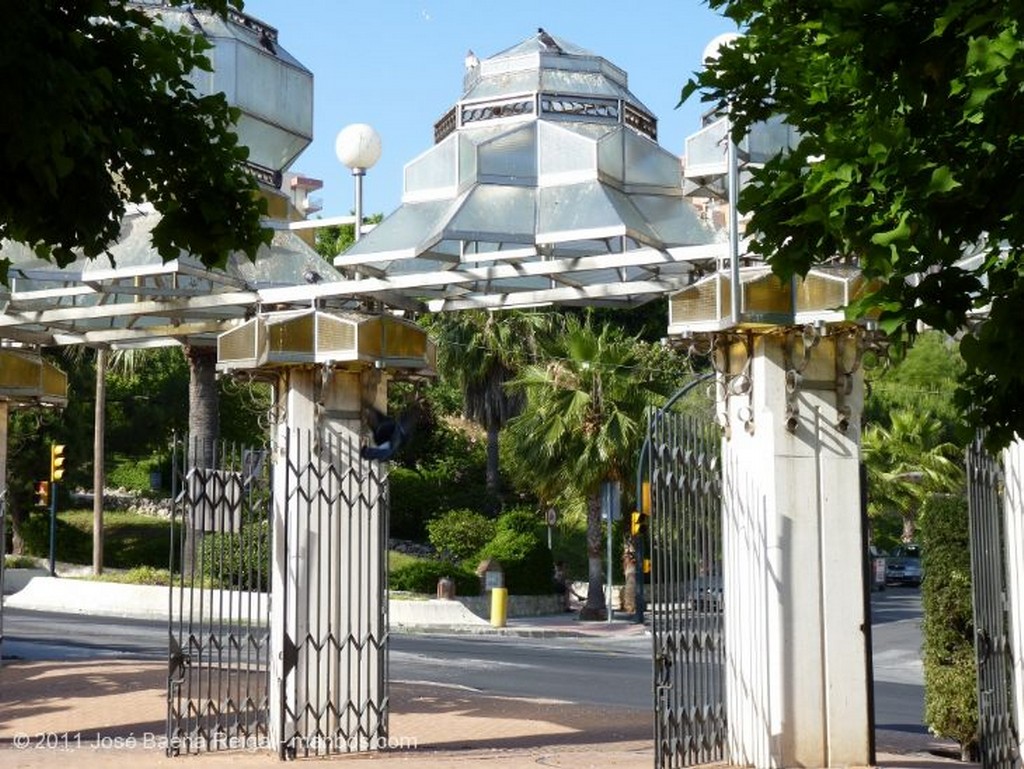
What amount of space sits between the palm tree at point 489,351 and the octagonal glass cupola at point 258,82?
27428 millimetres

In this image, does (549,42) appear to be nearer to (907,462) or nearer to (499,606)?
(499,606)

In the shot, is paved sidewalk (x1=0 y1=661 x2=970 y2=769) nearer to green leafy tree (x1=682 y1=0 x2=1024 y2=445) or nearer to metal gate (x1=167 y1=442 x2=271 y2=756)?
metal gate (x1=167 y1=442 x2=271 y2=756)

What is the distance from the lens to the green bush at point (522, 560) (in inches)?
1455

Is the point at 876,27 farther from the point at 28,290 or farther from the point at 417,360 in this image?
the point at 28,290

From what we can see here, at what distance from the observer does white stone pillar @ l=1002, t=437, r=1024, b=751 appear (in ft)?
34.8

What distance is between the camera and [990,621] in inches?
415

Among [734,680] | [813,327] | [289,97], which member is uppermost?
[289,97]

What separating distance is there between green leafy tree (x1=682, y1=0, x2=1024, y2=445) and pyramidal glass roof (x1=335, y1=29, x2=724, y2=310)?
17.6 feet

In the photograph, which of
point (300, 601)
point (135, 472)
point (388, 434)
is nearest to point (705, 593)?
point (388, 434)

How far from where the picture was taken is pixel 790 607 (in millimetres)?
10469

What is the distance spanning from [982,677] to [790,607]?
134cm

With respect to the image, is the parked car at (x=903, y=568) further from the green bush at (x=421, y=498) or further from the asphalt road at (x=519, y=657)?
the asphalt road at (x=519, y=657)

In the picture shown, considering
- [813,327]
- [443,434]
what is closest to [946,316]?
[813,327]

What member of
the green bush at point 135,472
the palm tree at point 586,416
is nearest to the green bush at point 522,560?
the palm tree at point 586,416
